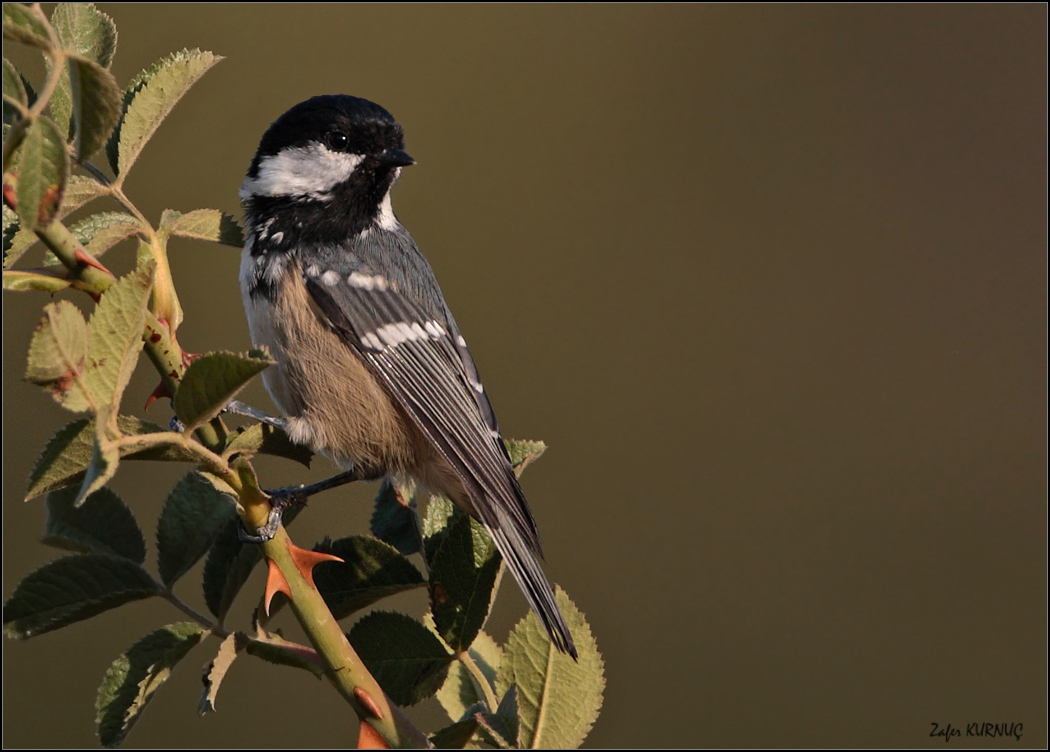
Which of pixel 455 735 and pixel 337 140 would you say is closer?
pixel 455 735

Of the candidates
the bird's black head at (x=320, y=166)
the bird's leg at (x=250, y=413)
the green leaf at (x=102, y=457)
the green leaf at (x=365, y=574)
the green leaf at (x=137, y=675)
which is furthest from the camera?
the bird's black head at (x=320, y=166)

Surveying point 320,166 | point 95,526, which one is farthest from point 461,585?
point 320,166

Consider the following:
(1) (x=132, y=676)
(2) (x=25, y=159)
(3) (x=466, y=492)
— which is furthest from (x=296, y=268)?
(2) (x=25, y=159)

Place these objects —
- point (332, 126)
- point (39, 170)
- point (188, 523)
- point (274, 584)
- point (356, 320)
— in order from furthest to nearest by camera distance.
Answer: point (332, 126) → point (356, 320) → point (188, 523) → point (274, 584) → point (39, 170)

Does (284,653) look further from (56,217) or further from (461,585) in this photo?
(56,217)

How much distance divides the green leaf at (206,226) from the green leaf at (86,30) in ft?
0.70

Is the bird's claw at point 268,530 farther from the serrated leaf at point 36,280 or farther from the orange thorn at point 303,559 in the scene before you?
the serrated leaf at point 36,280

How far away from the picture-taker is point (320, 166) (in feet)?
6.56

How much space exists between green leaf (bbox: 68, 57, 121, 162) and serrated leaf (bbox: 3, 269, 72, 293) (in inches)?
5.2

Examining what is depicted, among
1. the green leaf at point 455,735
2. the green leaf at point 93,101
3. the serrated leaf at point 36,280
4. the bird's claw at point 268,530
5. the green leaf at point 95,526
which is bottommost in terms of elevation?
the green leaf at point 455,735

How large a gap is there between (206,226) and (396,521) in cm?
50

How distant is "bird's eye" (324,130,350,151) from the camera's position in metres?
2.00

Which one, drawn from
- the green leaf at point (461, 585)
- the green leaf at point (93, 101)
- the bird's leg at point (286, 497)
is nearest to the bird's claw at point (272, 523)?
the bird's leg at point (286, 497)

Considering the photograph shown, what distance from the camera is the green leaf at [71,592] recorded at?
1088 millimetres
